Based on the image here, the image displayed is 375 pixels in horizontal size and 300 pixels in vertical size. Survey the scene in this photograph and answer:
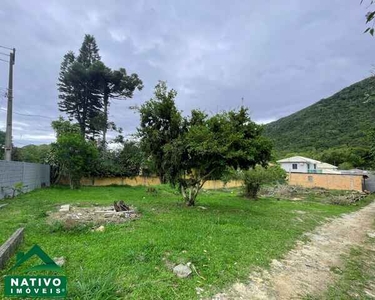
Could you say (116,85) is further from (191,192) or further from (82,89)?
(191,192)

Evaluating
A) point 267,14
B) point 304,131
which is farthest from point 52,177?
point 304,131

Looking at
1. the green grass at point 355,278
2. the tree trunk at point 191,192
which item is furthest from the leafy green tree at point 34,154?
the green grass at point 355,278

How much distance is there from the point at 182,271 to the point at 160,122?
19.1 feet

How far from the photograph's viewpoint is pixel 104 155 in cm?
1988

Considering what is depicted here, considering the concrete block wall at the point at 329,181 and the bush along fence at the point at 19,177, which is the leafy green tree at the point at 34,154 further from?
the concrete block wall at the point at 329,181

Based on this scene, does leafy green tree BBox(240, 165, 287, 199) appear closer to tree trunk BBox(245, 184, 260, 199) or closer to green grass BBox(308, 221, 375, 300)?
tree trunk BBox(245, 184, 260, 199)

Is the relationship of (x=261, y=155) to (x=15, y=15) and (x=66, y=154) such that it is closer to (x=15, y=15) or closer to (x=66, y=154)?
(x=15, y=15)

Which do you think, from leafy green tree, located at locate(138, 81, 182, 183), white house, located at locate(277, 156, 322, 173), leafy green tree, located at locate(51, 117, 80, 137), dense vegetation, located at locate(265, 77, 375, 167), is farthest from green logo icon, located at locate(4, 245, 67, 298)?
dense vegetation, located at locate(265, 77, 375, 167)

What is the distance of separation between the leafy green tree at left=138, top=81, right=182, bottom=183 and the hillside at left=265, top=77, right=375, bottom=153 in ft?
104

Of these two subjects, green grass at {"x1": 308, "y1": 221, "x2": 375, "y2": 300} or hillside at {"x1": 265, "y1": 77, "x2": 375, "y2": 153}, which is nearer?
green grass at {"x1": 308, "y1": 221, "x2": 375, "y2": 300}

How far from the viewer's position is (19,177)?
1131 cm

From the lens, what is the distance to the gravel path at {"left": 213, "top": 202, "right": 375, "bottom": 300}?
2.94m

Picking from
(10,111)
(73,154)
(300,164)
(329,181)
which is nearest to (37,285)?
(10,111)

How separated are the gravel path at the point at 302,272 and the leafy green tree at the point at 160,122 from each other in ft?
16.1
